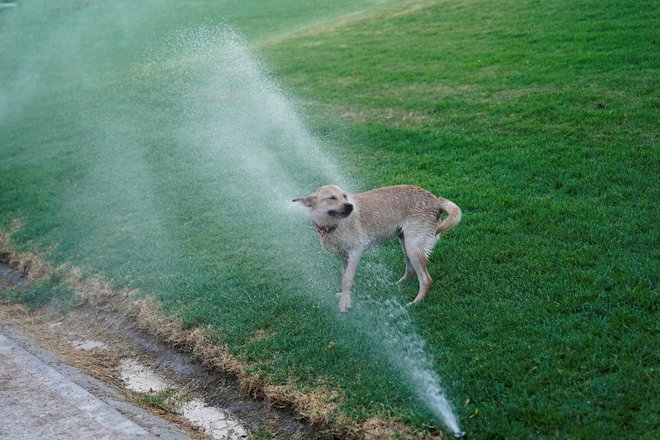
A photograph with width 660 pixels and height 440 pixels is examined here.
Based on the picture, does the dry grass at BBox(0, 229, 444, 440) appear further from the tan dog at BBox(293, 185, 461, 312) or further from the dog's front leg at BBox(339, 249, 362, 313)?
the tan dog at BBox(293, 185, 461, 312)

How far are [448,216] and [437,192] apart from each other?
8.34 ft

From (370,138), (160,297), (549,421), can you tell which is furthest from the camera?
(370,138)

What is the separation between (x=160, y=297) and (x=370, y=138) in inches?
193

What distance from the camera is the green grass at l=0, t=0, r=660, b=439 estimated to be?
16.7 feet

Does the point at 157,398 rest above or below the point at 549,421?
below

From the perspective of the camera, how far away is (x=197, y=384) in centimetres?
607

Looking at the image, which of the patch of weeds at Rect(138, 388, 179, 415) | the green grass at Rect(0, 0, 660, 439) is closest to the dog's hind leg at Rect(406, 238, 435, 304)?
the green grass at Rect(0, 0, 660, 439)

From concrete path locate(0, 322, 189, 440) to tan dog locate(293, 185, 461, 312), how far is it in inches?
81.6

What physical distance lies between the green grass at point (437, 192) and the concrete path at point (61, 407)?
109 cm

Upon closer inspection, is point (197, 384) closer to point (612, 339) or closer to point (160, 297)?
point (160, 297)

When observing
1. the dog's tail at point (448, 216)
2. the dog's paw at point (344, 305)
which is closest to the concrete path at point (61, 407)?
the dog's paw at point (344, 305)

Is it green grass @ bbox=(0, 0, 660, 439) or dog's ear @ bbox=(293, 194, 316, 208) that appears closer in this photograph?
green grass @ bbox=(0, 0, 660, 439)

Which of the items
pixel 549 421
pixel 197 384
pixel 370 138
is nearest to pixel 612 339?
pixel 549 421

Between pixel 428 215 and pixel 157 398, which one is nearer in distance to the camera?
pixel 157 398
